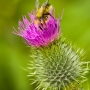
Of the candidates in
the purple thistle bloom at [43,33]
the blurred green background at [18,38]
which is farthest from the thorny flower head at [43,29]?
the blurred green background at [18,38]

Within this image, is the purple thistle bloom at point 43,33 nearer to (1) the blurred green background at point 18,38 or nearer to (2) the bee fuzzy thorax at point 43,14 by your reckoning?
(2) the bee fuzzy thorax at point 43,14

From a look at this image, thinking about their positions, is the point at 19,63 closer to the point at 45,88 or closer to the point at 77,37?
the point at 77,37

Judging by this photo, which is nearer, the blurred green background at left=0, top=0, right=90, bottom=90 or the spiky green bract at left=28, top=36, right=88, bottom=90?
the spiky green bract at left=28, top=36, right=88, bottom=90

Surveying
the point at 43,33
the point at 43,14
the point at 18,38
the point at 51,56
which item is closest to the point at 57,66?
the point at 51,56

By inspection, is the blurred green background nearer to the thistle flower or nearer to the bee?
the thistle flower

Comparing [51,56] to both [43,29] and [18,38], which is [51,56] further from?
[18,38]

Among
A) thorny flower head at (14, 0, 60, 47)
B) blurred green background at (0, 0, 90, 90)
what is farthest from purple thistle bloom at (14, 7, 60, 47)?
blurred green background at (0, 0, 90, 90)
